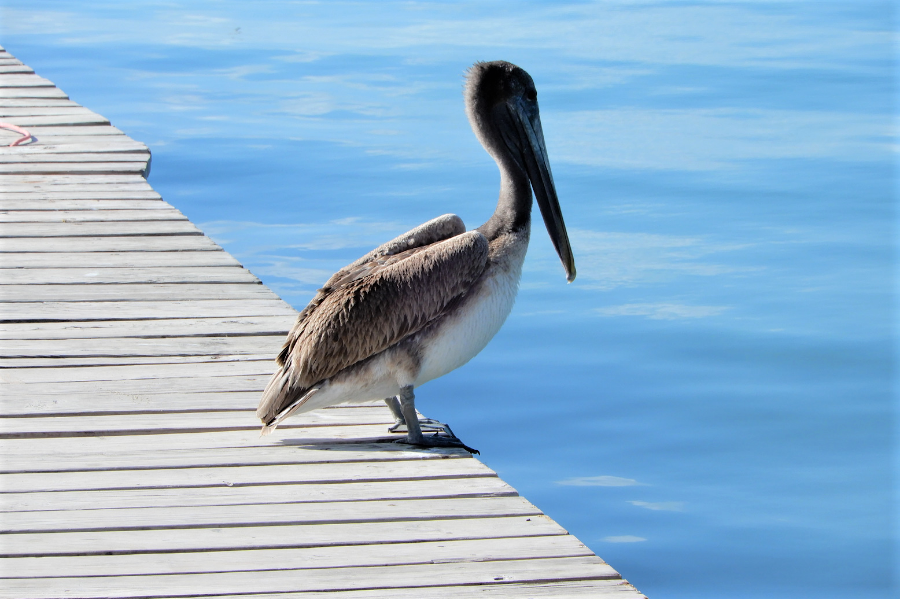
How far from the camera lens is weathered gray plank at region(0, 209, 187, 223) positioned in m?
5.76

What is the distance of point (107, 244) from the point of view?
5.41 meters

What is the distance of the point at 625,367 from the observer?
19.9 feet

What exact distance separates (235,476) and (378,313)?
2.05ft

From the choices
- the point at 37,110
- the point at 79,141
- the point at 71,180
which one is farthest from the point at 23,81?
the point at 71,180

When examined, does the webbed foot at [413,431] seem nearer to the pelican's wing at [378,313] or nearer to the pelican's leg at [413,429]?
the pelican's leg at [413,429]

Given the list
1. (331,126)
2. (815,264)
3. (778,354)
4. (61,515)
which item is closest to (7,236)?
(61,515)

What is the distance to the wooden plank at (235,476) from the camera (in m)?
3.12

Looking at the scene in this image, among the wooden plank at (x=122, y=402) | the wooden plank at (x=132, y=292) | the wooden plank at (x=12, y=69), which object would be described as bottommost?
the wooden plank at (x=122, y=402)

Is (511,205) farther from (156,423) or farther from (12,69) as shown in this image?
(12,69)

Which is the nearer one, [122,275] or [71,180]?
[122,275]

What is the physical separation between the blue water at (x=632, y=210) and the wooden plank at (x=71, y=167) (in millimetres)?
1231

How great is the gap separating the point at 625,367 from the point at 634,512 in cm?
144

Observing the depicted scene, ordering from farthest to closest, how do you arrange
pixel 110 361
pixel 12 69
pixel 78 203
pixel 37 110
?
pixel 12 69 → pixel 37 110 → pixel 78 203 → pixel 110 361

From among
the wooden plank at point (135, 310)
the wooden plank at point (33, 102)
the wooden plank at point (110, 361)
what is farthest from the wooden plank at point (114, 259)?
the wooden plank at point (33, 102)
